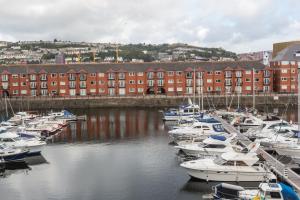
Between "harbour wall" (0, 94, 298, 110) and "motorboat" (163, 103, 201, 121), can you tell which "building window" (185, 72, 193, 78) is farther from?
"motorboat" (163, 103, 201, 121)

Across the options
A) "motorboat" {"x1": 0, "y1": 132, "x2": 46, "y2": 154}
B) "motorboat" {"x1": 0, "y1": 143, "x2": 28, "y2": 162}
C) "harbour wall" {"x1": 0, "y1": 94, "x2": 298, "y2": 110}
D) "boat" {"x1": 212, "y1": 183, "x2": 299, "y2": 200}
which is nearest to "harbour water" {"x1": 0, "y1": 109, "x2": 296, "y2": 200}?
"motorboat" {"x1": 0, "y1": 132, "x2": 46, "y2": 154}

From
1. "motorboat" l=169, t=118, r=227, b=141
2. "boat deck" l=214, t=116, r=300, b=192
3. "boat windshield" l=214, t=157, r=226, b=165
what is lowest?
"boat deck" l=214, t=116, r=300, b=192

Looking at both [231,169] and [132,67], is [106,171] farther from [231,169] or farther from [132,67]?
[132,67]

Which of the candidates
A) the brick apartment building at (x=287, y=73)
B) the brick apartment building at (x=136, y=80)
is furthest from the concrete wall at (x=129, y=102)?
the brick apartment building at (x=136, y=80)

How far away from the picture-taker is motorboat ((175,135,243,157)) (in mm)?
42062

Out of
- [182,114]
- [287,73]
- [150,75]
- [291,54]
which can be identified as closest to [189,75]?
[150,75]

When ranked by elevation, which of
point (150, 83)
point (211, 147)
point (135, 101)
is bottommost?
point (211, 147)

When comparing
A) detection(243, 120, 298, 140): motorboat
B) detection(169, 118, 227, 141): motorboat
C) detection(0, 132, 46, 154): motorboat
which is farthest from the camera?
detection(169, 118, 227, 141): motorboat

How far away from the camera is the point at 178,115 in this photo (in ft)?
242

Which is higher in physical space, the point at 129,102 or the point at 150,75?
Result: the point at 150,75

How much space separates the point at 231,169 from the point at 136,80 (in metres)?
71.7

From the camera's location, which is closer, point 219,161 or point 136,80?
point 219,161

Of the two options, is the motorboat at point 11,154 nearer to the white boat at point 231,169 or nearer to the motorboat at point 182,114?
the white boat at point 231,169

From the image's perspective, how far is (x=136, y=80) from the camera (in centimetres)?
10562
